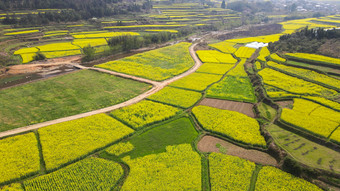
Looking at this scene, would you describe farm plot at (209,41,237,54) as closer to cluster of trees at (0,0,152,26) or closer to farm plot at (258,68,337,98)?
farm plot at (258,68,337,98)

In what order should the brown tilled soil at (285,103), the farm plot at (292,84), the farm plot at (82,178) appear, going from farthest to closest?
1. the farm plot at (292,84)
2. the brown tilled soil at (285,103)
3. the farm plot at (82,178)

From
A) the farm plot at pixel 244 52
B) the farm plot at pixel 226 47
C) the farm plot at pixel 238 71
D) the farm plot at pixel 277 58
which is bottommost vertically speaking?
the farm plot at pixel 238 71

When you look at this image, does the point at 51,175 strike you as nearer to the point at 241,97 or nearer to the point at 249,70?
the point at 241,97

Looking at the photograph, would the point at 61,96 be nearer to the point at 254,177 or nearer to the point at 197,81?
the point at 197,81

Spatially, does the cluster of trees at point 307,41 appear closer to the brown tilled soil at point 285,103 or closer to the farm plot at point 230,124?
the brown tilled soil at point 285,103

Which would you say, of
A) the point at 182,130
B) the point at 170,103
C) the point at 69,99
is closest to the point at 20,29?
the point at 69,99

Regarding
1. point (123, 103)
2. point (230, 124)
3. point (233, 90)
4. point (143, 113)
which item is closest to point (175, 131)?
point (143, 113)

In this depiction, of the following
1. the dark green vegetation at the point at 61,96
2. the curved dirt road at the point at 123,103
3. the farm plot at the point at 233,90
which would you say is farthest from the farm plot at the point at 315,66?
the dark green vegetation at the point at 61,96
